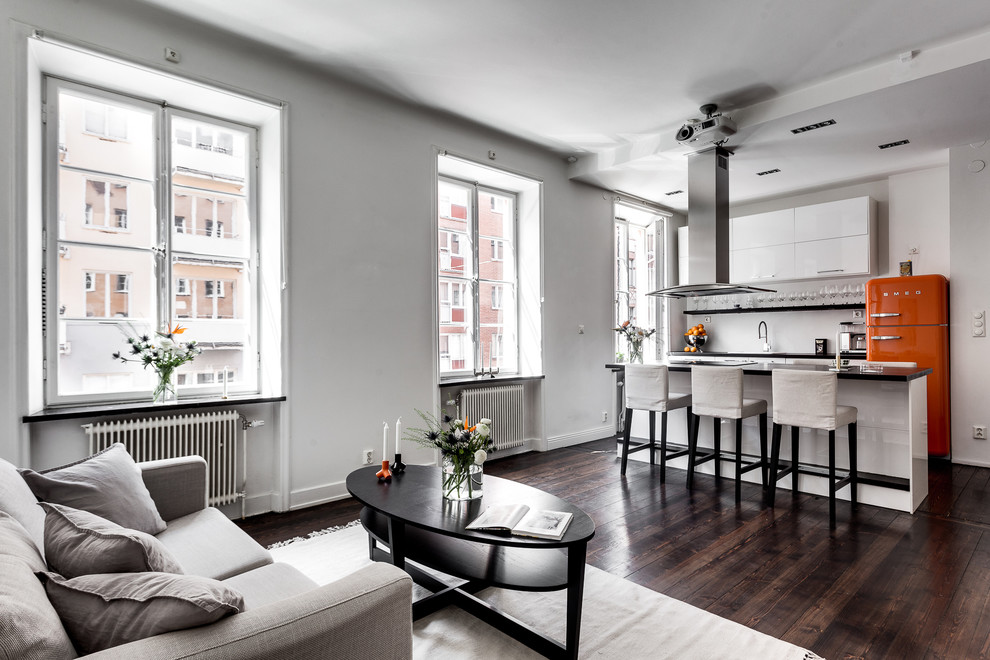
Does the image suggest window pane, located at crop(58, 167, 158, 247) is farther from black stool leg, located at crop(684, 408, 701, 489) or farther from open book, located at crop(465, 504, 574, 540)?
black stool leg, located at crop(684, 408, 701, 489)

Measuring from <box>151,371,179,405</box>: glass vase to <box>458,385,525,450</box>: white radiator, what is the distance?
2.27 m

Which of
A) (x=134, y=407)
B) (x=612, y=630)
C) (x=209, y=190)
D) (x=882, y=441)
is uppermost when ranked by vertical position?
(x=209, y=190)

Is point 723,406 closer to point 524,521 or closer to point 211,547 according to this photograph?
point 524,521

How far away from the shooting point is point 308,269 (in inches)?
149

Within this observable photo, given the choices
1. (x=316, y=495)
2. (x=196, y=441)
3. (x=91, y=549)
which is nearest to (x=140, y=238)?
(x=196, y=441)

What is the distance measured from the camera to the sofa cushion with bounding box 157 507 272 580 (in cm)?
182

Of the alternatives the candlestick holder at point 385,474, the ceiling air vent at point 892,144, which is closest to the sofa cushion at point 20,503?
the candlestick holder at point 385,474

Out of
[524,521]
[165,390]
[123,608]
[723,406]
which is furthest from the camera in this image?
[723,406]

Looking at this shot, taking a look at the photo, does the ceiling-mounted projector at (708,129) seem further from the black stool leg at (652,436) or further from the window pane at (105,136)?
the window pane at (105,136)

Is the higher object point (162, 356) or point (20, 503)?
point (162, 356)

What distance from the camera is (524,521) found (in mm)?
2027

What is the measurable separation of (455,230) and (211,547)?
152 inches

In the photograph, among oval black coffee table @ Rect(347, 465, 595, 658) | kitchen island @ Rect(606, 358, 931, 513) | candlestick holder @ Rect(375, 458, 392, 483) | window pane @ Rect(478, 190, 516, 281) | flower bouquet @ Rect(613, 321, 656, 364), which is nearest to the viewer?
oval black coffee table @ Rect(347, 465, 595, 658)

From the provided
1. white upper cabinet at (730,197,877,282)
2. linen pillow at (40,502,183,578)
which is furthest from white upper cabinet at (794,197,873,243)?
linen pillow at (40,502,183,578)
